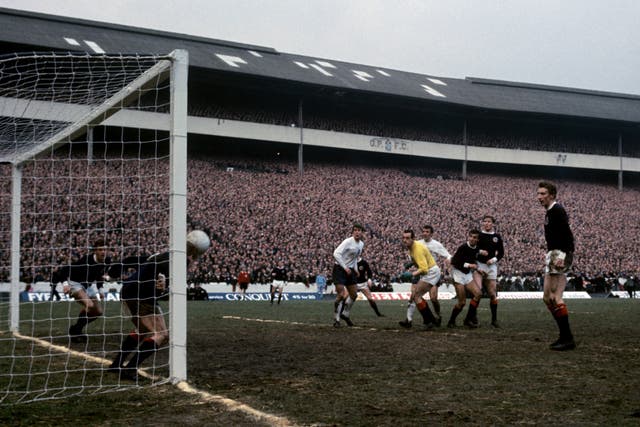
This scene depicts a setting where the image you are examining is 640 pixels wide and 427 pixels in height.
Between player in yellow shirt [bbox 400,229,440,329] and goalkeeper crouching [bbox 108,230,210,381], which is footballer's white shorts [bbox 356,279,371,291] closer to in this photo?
player in yellow shirt [bbox 400,229,440,329]

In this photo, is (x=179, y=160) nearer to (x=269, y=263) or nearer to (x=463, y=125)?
(x=269, y=263)

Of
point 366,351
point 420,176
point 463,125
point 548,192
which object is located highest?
point 463,125

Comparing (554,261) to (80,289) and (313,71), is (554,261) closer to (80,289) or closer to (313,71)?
(80,289)

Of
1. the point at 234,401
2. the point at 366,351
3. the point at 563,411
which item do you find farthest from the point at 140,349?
the point at 563,411

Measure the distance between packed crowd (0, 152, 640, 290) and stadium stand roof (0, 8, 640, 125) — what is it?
18.9ft

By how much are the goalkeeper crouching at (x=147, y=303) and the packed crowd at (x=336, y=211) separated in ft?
61.4

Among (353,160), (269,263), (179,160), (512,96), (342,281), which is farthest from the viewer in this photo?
(512,96)

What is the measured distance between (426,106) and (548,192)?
4416cm

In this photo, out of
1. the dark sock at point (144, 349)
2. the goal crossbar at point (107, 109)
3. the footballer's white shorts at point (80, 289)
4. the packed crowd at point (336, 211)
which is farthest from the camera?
the packed crowd at point (336, 211)

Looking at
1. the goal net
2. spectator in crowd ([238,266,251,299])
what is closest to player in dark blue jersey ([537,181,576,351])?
the goal net

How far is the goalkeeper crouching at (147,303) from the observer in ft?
26.9

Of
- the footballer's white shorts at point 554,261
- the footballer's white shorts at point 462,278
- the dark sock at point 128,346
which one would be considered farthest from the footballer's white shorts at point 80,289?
the footballer's white shorts at point 554,261

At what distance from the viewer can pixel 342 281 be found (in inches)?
624

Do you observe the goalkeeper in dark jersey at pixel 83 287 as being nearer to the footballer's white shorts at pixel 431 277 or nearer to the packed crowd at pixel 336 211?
the footballer's white shorts at pixel 431 277
